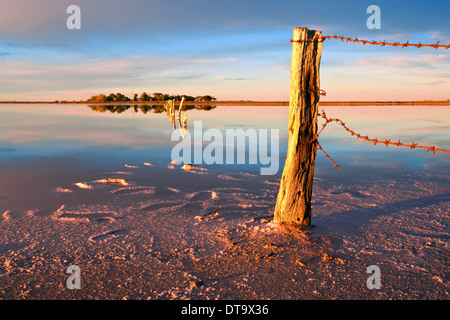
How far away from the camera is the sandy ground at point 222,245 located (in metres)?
3.36

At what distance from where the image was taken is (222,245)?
439 cm

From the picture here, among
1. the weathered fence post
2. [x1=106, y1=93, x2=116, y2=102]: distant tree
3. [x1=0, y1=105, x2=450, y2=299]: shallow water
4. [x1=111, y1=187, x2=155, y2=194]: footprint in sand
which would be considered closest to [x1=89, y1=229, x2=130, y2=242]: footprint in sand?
[x1=0, y1=105, x2=450, y2=299]: shallow water

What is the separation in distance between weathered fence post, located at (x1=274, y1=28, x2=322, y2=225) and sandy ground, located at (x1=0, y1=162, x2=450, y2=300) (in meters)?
0.32

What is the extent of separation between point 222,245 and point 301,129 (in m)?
1.99

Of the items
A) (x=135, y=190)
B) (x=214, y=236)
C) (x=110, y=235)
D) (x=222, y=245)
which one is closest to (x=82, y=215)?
(x=110, y=235)

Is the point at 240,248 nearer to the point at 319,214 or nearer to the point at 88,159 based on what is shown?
the point at 319,214

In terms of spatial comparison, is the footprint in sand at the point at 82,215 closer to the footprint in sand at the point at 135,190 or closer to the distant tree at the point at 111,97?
the footprint in sand at the point at 135,190

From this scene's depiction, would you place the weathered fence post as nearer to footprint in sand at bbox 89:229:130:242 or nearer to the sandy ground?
the sandy ground

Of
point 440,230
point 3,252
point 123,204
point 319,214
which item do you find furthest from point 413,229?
point 3,252

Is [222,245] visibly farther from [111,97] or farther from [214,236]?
[111,97]

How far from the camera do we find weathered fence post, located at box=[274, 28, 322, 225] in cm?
475

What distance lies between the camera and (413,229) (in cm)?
492

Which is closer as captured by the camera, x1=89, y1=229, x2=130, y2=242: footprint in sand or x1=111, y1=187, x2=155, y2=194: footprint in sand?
x1=89, y1=229, x2=130, y2=242: footprint in sand

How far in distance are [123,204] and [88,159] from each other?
18.5 ft
